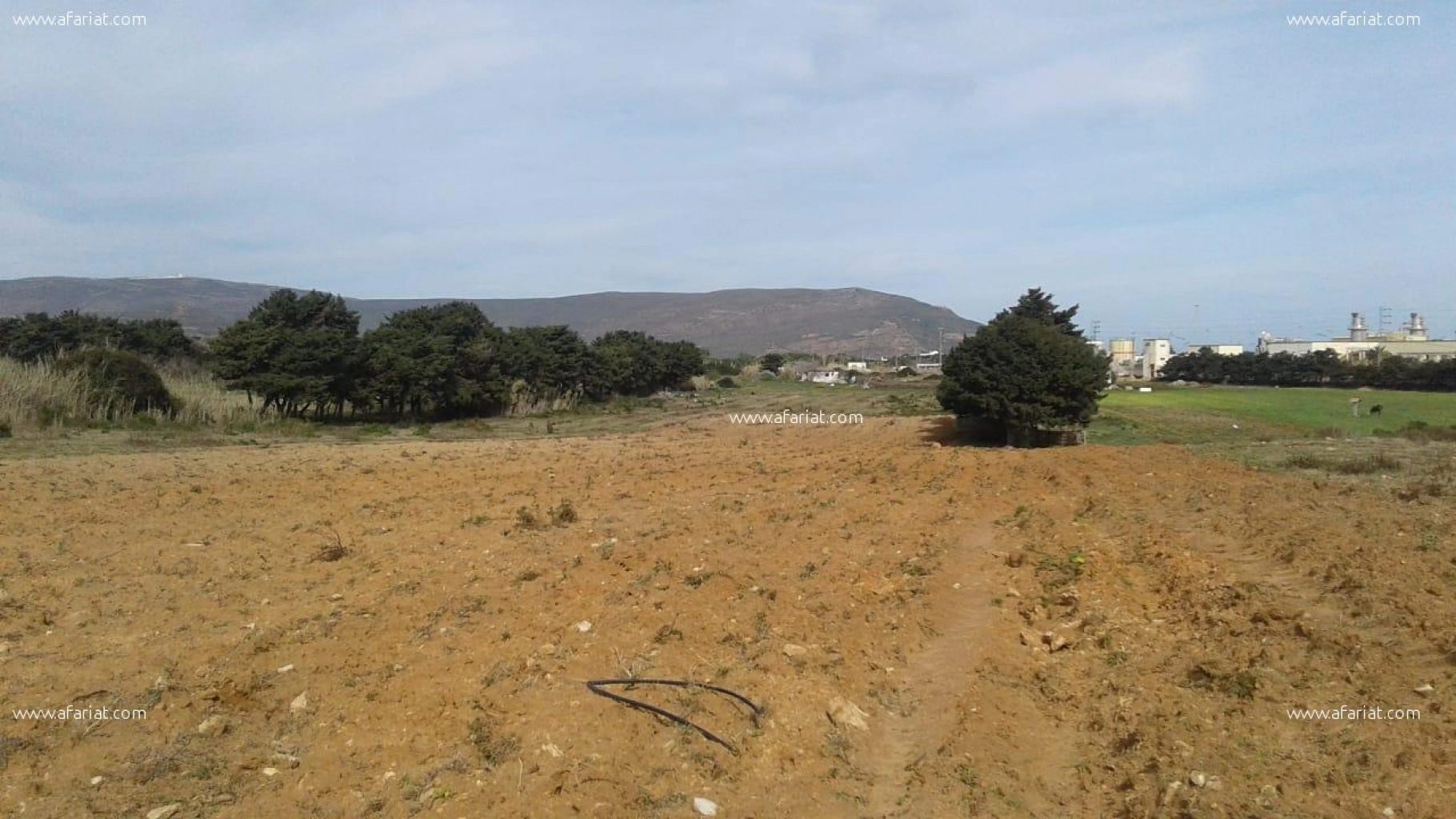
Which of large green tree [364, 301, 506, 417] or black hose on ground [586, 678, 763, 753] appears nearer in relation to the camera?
black hose on ground [586, 678, 763, 753]

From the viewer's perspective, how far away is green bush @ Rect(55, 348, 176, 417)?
26094 millimetres

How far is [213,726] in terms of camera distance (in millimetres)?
5535

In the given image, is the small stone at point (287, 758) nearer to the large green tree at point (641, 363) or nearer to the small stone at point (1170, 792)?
the small stone at point (1170, 792)

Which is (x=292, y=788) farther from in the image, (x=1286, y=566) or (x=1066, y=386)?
(x=1066, y=386)

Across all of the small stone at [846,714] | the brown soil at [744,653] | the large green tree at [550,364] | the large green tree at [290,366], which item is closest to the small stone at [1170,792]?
the brown soil at [744,653]

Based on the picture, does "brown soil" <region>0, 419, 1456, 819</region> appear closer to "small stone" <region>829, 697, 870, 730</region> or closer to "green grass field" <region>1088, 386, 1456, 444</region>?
"small stone" <region>829, 697, 870, 730</region>

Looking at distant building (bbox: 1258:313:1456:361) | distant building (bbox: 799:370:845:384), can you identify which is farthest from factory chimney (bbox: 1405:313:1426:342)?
distant building (bbox: 799:370:845:384)

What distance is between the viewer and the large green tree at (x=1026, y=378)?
812 inches

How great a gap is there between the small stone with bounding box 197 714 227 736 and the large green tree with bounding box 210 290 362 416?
25851 mm

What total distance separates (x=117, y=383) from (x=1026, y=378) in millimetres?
25078

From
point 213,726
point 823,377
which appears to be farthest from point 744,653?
point 823,377

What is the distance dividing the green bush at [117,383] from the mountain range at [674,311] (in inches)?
4046

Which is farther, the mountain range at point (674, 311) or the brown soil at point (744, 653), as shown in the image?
the mountain range at point (674, 311)

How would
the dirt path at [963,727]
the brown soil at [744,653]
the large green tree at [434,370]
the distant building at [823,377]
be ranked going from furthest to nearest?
the distant building at [823,377], the large green tree at [434,370], the dirt path at [963,727], the brown soil at [744,653]
